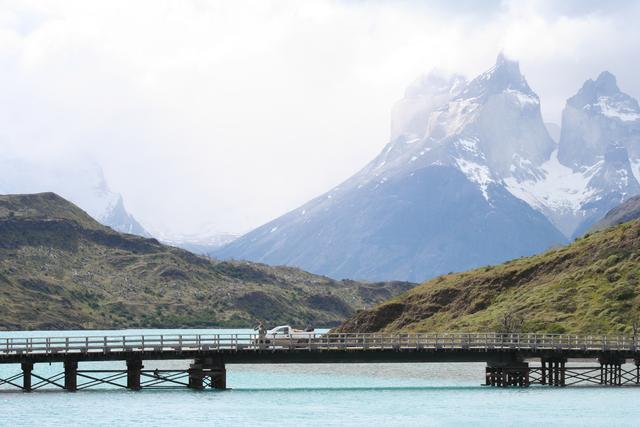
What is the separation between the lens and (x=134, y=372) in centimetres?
11762

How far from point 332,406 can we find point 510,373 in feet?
77.1

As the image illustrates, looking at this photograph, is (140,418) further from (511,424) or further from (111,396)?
(511,424)

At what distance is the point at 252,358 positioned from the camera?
118875 millimetres

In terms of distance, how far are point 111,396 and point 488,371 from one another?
3717 centimetres

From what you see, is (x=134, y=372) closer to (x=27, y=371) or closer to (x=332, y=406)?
(x=27, y=371)

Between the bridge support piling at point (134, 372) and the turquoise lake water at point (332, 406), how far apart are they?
2.58 ft

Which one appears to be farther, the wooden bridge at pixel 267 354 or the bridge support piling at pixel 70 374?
the bridge support piling at pixel 70 374

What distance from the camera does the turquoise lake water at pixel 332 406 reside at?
97000 millimetres

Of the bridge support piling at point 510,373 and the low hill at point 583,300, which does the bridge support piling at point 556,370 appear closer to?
the bridge support piling at point 510,373

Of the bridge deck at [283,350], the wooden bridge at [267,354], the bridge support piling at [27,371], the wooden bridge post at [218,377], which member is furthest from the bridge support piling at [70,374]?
the wooden bridge post at [218,377]

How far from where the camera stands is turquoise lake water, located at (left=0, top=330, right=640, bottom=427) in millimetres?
97000

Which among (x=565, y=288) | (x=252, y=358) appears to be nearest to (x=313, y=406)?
(x=252, y=358)

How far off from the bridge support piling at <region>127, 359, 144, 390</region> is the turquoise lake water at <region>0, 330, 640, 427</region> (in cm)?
79

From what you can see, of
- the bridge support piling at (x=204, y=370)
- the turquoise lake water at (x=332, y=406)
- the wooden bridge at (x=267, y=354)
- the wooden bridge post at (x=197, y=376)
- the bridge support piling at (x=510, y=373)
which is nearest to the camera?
the turquoise lake water at (x=332, y=406)
